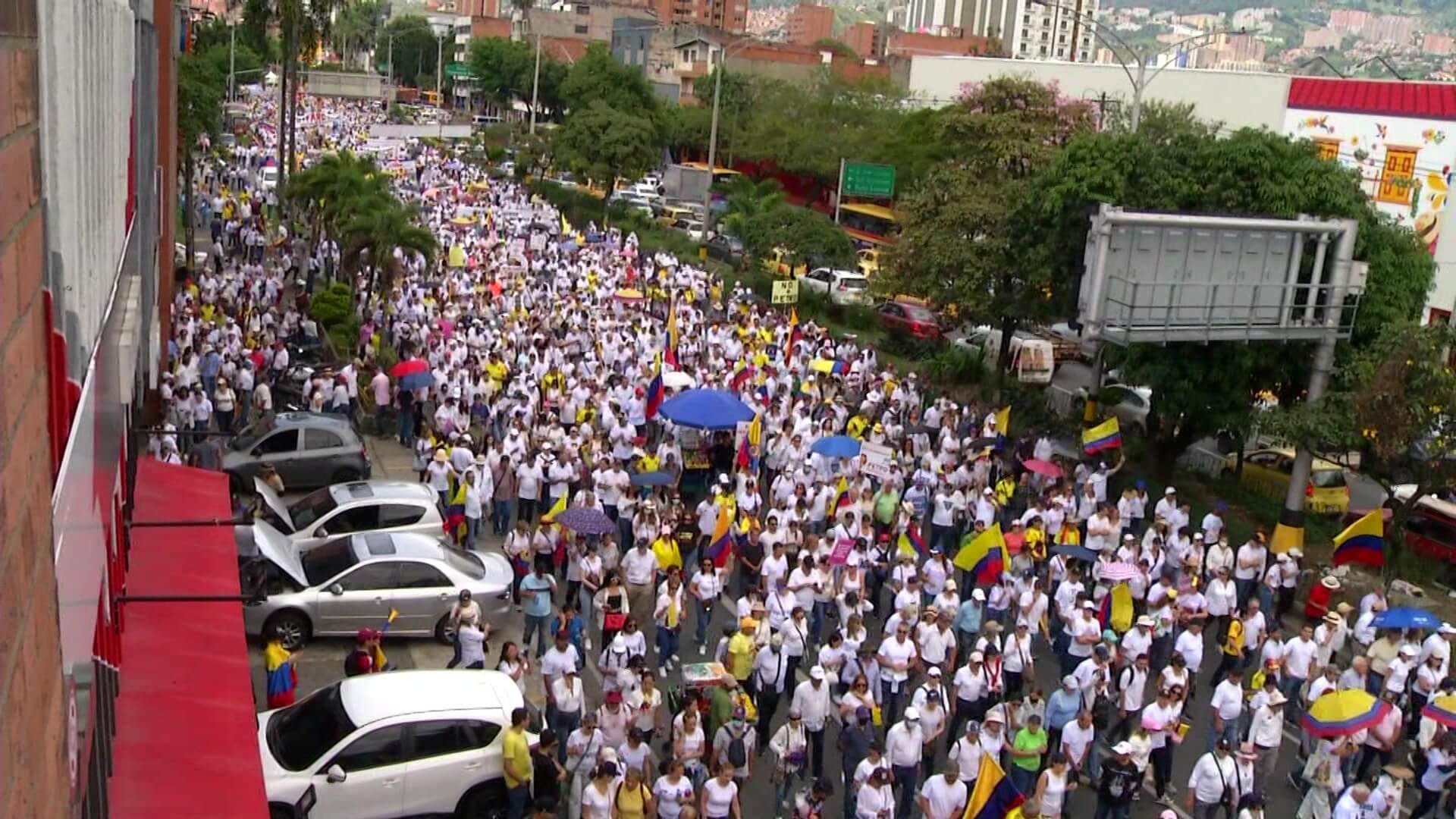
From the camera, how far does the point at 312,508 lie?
16234mm

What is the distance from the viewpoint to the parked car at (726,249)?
4597cm

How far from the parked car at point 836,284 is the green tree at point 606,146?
17.1 m

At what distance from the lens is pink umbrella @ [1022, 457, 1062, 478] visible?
781 inches

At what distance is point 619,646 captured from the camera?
12.4 m

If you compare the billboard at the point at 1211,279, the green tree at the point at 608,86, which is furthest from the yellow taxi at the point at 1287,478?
the green tree at the point at 608,86

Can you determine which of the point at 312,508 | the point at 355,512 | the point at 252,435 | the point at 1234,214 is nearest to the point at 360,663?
the point at 355,512

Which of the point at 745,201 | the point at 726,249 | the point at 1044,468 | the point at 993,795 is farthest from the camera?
the point at 745,201

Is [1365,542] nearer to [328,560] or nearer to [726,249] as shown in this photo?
[328,560]

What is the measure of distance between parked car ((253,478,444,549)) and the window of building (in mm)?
34500

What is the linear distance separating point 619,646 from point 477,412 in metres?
10.0

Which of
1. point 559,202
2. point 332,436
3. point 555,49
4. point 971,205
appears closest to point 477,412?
point 332,436

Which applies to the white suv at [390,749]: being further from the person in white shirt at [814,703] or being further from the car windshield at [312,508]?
the car windshield at [312,508]

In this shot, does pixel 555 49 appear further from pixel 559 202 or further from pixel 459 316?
pixel 459 316

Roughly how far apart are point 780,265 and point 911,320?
24.6ft
